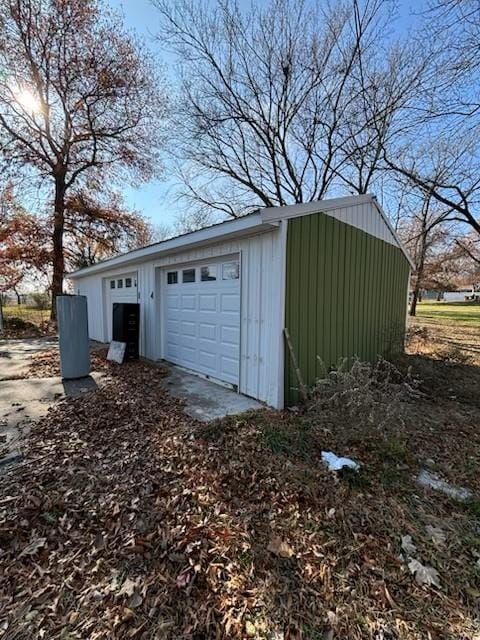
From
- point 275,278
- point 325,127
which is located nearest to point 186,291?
point 275,278

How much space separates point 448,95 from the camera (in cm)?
548

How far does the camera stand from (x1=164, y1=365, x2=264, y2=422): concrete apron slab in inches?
158

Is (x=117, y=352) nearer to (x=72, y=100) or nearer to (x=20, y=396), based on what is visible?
(x=20, y=396)

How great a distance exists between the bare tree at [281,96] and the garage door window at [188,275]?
685cm

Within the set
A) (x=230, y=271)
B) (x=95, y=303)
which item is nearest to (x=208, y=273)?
(x=230, y=271)

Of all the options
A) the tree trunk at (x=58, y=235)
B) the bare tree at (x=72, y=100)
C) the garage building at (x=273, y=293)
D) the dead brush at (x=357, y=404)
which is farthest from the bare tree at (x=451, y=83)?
the tree trunk at (x=58, y=235)

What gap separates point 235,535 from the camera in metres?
2.00

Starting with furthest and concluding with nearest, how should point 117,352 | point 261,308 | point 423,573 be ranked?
1. point 117,352
2. point 261,308
3. point 423,573

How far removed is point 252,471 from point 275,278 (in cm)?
236

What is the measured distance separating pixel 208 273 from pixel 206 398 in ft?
7.17

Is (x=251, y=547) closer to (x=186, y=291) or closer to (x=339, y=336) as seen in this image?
(x=339, y=336)

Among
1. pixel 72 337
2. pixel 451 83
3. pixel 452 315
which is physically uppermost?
pixel 451 83

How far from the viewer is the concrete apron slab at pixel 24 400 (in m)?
3.16

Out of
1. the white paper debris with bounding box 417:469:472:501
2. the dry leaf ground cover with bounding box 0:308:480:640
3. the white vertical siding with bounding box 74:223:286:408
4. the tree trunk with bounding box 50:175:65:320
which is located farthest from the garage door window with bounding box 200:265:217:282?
the tree trunk with bounding box 50:175:65:320
